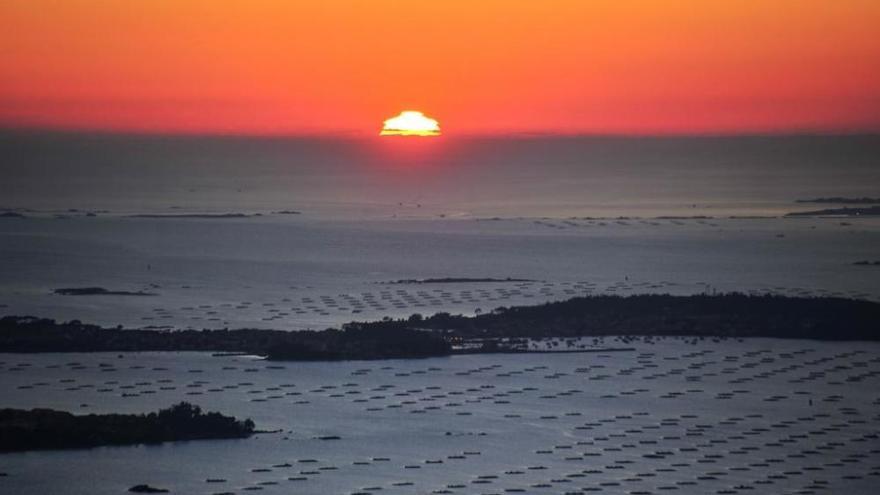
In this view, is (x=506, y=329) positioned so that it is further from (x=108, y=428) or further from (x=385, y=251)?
(x=385, y=251)

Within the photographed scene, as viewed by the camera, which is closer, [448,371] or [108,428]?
[108,428]

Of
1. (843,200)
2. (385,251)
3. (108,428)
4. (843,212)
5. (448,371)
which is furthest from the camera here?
(843,200)

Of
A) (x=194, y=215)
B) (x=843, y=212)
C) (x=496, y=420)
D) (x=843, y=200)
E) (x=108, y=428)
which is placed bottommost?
(x=496, y=420)

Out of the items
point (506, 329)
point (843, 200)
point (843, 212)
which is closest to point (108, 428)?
point (506, 329)

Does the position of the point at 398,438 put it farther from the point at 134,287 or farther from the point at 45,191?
the point at 45,191

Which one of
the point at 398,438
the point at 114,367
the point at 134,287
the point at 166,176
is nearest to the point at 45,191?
the point at 166,176

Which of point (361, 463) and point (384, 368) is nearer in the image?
point (361, 463)

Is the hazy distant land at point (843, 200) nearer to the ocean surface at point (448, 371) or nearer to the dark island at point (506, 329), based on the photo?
the ocean surface at point (448, 371)
